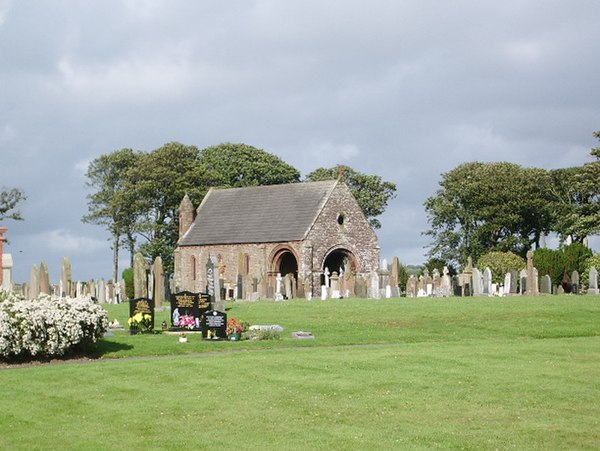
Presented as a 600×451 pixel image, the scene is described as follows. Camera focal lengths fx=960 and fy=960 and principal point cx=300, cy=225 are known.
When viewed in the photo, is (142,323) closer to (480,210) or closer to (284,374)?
(284,374)

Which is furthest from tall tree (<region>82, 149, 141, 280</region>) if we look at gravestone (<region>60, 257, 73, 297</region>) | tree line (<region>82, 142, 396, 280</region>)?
gravestone (<region>60, 257, 73, 297</region>)

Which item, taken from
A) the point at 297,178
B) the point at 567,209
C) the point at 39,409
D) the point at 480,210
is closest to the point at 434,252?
the point at 480,210

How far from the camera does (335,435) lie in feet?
52.3

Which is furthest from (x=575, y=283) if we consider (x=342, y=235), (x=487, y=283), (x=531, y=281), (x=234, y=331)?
(x=234, y=331)

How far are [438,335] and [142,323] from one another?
1033 cm

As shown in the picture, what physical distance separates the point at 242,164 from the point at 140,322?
62.9 metres

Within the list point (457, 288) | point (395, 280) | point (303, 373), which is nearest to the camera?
point (303, 373)

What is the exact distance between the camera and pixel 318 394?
772 inches

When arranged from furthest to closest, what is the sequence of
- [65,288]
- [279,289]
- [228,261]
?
[228,261], [279,289], [65,288]

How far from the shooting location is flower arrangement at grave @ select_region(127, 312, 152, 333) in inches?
1329

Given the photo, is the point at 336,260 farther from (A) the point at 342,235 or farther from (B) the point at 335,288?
(B) the point at 335,288

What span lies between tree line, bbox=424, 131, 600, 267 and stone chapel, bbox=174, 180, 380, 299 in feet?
57.5

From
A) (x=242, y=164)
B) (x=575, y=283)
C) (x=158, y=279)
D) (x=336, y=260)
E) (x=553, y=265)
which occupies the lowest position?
(x=575, y=283)

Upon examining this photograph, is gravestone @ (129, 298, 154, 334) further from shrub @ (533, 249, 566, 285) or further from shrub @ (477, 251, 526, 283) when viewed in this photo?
shrub @ (477, 251, 526, 283)
